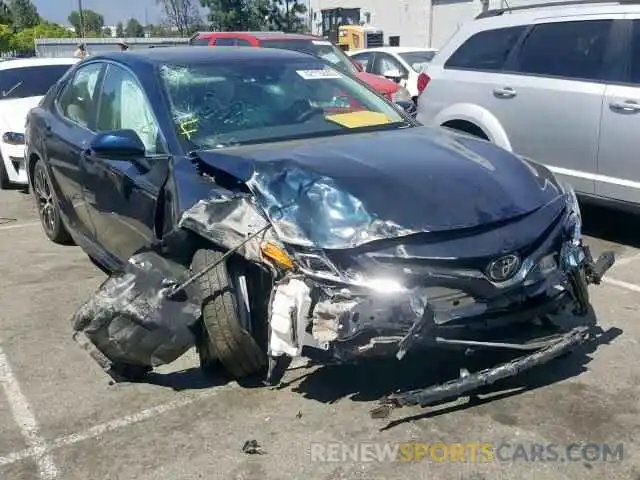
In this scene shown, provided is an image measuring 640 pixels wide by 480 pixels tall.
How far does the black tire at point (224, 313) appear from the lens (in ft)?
11.2

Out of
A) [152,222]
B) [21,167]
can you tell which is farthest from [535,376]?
[21,167]

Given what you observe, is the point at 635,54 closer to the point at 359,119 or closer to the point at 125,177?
the point at 359,119

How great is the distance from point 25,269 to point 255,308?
3.08 metres

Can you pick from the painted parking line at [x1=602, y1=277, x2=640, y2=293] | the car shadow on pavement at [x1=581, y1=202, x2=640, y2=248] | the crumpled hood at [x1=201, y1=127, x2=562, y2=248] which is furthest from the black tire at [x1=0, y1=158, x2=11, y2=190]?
the painted parking line at [x1=602, y1=277, x2=640, y2=293]

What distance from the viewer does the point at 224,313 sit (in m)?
3.41

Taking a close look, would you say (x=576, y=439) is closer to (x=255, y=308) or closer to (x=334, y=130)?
(x=255, y=308)

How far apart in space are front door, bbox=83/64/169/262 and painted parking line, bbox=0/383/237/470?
2.89ft

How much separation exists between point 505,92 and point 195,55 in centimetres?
293

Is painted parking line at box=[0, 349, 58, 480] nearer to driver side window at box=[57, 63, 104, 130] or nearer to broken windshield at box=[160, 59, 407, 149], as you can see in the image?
broken windshield at box=[160, 59, 407, 149]

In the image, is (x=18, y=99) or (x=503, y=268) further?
(x=18, y=99)

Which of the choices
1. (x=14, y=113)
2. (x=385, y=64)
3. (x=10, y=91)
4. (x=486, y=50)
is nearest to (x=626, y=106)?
(x=486, y=50)

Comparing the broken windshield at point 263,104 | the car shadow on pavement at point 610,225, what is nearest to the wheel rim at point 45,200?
the broken windshield at point 263,104

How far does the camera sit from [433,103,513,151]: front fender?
6.39 m

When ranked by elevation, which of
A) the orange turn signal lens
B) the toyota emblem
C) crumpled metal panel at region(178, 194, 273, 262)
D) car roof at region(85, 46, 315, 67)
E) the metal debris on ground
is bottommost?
the metal debris on ground
